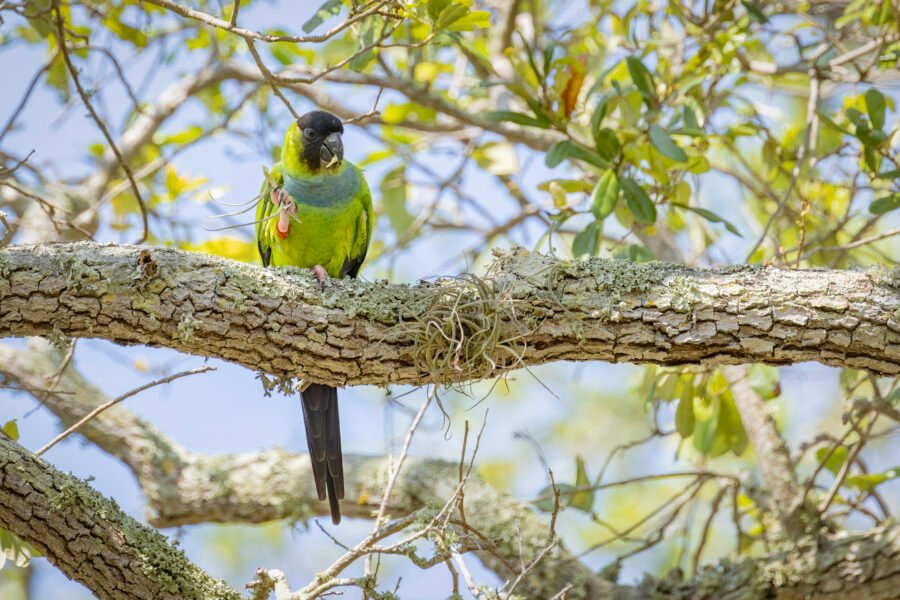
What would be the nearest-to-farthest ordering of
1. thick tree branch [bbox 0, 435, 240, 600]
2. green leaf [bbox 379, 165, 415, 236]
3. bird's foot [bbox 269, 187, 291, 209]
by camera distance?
thick tree branch [bbox 0, 435, 240, 600] < bird's foot [bbox 269, 187, 291, 209] < green leaf [bbox 379, 165, 415, 236]

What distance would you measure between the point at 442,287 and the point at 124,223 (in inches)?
102

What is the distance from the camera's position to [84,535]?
87.5 inches

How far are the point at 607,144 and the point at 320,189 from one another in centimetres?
127

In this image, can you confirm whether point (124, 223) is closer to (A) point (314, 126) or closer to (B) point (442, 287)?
(A) point (314, 126)

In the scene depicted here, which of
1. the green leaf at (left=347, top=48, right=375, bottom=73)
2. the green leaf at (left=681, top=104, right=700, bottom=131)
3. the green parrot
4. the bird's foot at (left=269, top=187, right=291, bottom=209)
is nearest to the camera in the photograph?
the green leaf at (left=347, top=48, right=375, bottom=73)

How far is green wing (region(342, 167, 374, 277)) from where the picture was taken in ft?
12.6

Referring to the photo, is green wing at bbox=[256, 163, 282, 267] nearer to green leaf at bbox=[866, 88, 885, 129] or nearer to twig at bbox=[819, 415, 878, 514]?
green leaf at bbox=[866, 88, 885, 129]

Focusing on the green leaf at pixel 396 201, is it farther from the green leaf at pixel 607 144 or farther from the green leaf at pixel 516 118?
the green leaf at pixel 607 144

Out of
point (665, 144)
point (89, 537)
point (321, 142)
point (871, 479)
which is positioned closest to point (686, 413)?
point (871, 479)

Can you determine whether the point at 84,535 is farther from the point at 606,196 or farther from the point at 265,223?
the point at 606,196

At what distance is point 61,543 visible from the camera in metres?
2.21

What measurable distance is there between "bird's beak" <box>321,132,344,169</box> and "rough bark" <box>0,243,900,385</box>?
129 centimetres

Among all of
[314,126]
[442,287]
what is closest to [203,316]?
[442,287]

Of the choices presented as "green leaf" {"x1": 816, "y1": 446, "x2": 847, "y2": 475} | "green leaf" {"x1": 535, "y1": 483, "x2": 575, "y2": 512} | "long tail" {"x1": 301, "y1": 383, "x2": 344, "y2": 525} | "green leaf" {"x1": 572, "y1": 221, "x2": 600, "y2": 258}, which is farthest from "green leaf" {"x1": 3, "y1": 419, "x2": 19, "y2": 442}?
"green leaf" {"x1": 816, "y1": 446, "x2": 847, "y2": 475}
